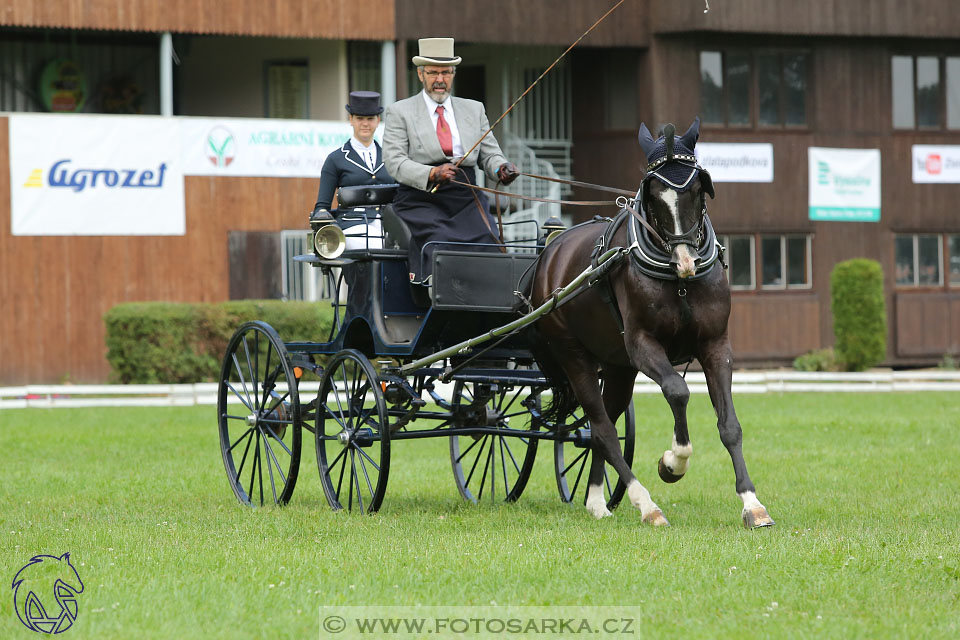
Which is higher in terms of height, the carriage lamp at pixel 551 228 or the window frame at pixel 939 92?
the window frame at pixel 939 92

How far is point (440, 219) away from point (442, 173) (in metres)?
0.51

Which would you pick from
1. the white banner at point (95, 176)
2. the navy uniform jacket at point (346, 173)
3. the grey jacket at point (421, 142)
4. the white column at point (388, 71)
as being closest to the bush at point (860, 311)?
the white column at point (388, 71)

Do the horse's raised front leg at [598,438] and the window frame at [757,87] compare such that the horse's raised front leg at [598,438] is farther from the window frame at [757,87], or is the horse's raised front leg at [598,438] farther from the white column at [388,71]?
the window frame at [757,87]

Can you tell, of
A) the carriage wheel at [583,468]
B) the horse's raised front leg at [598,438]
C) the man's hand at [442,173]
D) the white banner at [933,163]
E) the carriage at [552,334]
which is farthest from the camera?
the white banner at [933,163]

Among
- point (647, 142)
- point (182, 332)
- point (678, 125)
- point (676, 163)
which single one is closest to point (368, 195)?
point (647, 142)

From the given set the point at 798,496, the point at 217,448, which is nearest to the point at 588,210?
the point at 217,448

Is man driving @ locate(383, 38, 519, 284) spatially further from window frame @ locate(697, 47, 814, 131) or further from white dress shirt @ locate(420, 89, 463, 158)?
window frame @ locate(697, 47, 814, 131)

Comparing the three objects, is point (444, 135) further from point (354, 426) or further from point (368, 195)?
point (354, 426)

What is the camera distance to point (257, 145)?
24219 millimetres

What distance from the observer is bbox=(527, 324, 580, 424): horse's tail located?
29.3 feet

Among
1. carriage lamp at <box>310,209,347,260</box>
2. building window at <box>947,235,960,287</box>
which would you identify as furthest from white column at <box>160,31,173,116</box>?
building window at <box>947,235,960,287</box>

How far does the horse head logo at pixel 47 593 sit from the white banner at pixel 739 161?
21.4m

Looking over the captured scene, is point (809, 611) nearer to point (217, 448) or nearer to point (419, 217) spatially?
point (419, 217)

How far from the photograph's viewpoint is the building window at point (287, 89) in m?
26.6
